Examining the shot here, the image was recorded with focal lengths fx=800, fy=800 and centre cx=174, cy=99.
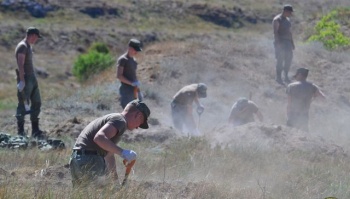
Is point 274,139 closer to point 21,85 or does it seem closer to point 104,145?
point 21,85

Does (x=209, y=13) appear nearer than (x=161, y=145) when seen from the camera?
No

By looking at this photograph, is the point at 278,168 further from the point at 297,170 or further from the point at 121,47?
the point at 121,47

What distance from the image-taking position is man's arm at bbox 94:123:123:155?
736cm

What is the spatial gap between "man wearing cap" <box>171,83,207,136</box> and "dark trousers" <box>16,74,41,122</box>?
338 cm

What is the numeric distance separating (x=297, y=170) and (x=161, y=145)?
3678 millimetres

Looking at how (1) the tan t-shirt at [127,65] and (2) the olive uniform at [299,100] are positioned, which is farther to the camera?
(2) the olive uniform at [299,100]

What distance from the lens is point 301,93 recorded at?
580 inches

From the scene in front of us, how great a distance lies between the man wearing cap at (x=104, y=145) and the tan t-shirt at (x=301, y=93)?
7404 millimetres

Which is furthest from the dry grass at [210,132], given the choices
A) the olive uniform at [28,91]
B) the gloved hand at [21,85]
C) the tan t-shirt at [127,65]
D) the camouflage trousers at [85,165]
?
the tan t-shirt at [127,65]

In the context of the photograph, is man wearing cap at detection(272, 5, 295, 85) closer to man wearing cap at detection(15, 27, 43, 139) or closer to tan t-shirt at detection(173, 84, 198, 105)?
tan t-shirt at detection(173, 84, 198, 105)

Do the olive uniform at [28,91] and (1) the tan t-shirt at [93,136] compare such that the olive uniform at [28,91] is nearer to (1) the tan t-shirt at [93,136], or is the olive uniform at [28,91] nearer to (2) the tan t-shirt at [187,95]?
(2) the tan t-shirt at [187,95]

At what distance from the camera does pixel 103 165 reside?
786cm

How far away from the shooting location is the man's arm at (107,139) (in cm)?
736

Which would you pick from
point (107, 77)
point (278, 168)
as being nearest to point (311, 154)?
point (278, 168)
